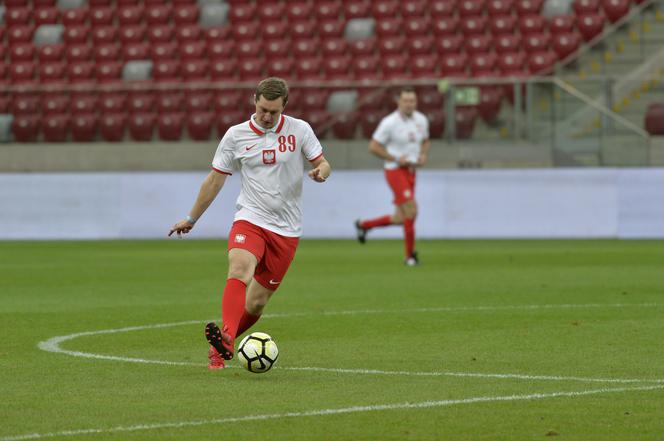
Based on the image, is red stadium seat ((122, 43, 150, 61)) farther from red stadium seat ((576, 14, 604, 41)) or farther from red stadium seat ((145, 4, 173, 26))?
red stadium seat ((576, 14, 604, 41))

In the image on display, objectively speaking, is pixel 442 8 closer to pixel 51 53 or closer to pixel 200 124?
pixel 200 124

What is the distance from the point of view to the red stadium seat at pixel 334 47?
1227 inches

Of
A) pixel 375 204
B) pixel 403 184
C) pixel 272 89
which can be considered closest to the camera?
pixel 272 89

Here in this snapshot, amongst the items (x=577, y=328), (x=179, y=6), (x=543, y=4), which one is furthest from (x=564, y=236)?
(x=577, y=328)

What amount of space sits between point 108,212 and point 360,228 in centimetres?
637

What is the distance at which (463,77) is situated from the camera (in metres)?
29.3

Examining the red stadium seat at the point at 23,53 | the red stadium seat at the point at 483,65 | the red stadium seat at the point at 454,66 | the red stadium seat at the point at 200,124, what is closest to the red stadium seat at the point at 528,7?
the red stadium seat at the point at 483,65

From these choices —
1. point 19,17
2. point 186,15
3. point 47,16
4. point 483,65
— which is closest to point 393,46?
point 483,65

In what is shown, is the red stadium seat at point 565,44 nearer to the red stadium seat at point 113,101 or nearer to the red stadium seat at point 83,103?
the red stadium seat at point 113,101

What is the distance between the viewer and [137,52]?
32469 mm

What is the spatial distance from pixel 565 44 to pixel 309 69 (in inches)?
216

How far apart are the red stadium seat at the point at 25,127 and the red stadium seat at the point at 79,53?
4996 millimetres

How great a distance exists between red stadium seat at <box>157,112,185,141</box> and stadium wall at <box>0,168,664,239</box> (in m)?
1.09

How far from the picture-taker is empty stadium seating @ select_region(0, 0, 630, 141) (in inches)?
1084
